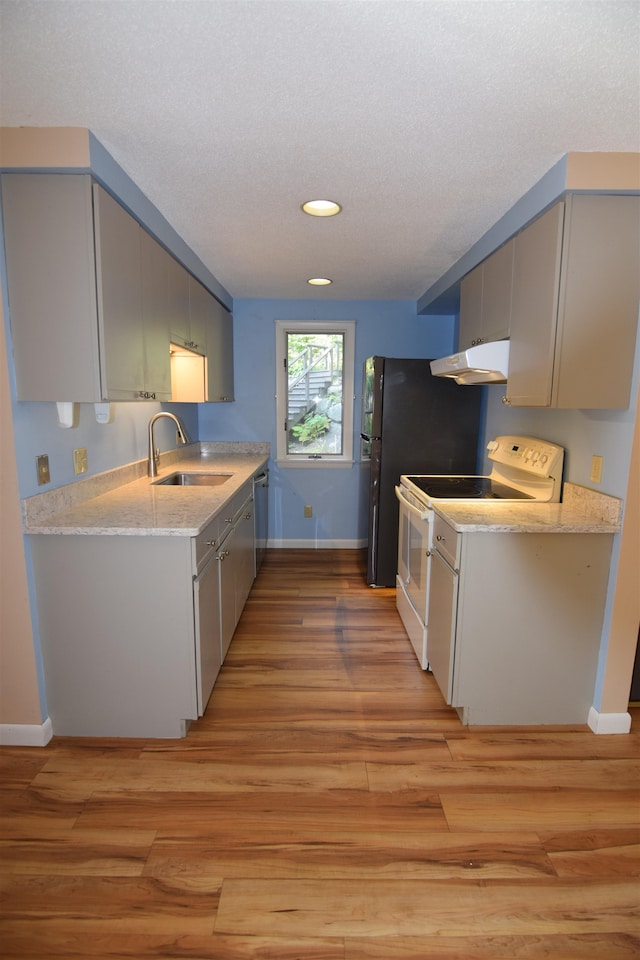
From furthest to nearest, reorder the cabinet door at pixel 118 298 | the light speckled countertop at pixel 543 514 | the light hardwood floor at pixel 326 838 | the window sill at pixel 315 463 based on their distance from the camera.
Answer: the window sill at pixel 315 463 → the light speckled countertop at pixel 543 514 → the cabinet door at pixel 118 298 → the light hardwood floor at pixel 326 838

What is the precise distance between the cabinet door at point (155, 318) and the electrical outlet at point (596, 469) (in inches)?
79.8

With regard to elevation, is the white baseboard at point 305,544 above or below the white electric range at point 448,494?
below

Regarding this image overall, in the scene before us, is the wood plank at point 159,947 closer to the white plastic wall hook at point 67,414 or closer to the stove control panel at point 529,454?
the white plastic wall hook at point 67,414

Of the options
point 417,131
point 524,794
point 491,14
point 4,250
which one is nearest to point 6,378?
point 4,250

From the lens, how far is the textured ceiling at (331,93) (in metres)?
1.14

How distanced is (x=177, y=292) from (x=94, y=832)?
8.03ft

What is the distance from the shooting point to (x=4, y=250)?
66.2 inches

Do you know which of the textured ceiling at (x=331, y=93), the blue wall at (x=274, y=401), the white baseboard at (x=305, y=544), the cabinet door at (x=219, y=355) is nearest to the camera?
the textured ceiling at (x=331, y=93)

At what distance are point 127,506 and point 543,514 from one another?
6.20ft

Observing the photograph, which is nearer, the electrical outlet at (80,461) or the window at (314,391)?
the electrical outlet at (80,461)

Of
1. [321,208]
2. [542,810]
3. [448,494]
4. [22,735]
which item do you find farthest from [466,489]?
[22,735]

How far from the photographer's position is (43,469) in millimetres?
1949

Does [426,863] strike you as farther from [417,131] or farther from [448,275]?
[448,275]

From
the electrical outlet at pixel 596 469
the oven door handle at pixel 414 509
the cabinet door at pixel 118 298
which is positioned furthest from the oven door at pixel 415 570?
the cabinet door at pixel 118 298
